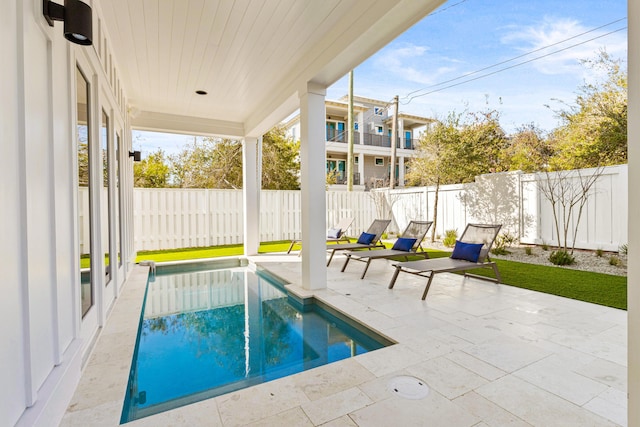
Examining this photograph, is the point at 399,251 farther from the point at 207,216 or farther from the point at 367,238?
the point at 207,216

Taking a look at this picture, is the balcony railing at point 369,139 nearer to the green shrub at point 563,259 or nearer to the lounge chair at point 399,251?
the lounge chair at point 399,251

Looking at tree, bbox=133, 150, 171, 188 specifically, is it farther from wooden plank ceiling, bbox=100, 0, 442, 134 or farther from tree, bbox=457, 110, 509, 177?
tree, bbox=457, 110, 509, 177

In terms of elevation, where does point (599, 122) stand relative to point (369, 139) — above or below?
below

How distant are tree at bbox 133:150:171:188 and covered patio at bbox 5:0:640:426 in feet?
34.3

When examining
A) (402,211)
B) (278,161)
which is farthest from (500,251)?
(278,161)

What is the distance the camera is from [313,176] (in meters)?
4.74

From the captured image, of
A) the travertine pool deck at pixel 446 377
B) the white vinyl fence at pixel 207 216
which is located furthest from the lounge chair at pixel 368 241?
the white vinyl fence at pixel 207 216

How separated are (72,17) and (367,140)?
20.8 metres

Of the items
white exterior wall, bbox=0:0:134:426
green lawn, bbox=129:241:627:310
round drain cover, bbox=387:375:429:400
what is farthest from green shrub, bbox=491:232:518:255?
white exterior wall, bbox=0:0:134:426

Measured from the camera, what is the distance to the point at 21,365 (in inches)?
56.7

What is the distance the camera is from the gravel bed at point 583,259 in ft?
19.1

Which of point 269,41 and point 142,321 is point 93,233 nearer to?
point 142,321

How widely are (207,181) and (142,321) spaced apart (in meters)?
12.1

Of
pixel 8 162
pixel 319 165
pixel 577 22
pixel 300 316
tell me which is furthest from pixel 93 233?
pixel 577 22
